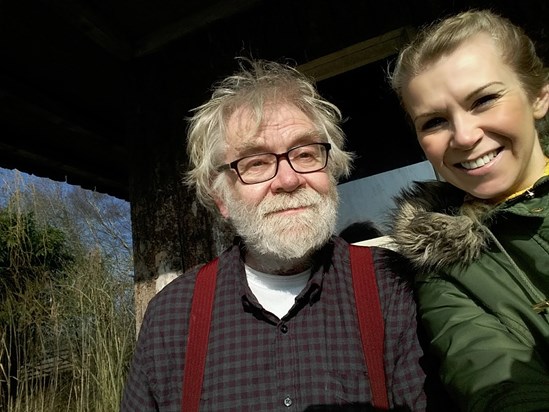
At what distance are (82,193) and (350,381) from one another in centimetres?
507

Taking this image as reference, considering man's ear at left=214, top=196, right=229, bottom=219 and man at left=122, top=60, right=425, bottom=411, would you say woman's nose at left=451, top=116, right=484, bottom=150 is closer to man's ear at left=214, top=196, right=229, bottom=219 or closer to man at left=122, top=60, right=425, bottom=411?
man at left=122, top=60, right=425, bottom=411

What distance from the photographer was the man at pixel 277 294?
136 cm

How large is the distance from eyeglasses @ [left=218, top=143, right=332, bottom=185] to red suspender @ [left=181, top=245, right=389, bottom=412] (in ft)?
1.18

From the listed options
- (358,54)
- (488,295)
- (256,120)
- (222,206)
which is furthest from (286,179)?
(358,54)

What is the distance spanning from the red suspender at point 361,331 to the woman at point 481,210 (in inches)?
6.6

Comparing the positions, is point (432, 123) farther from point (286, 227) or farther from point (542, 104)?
point (286, 227)

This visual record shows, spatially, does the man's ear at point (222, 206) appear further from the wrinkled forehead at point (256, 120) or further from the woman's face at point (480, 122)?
the woman's face at point (480, 122)

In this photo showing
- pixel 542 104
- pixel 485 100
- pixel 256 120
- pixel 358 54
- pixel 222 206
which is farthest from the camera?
pixel 358 54

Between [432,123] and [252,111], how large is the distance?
674 mm

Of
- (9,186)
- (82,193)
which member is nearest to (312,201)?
(9,186)

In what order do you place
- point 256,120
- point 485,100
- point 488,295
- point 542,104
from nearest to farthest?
point 488,295 → point 485,100 → point 542,104 → point 256,120

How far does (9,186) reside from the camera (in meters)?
3.91

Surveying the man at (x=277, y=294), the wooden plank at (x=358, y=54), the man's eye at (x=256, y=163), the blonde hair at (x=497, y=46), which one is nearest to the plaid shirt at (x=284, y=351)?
the man at (x=277, y=294)

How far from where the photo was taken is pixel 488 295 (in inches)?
45.1
